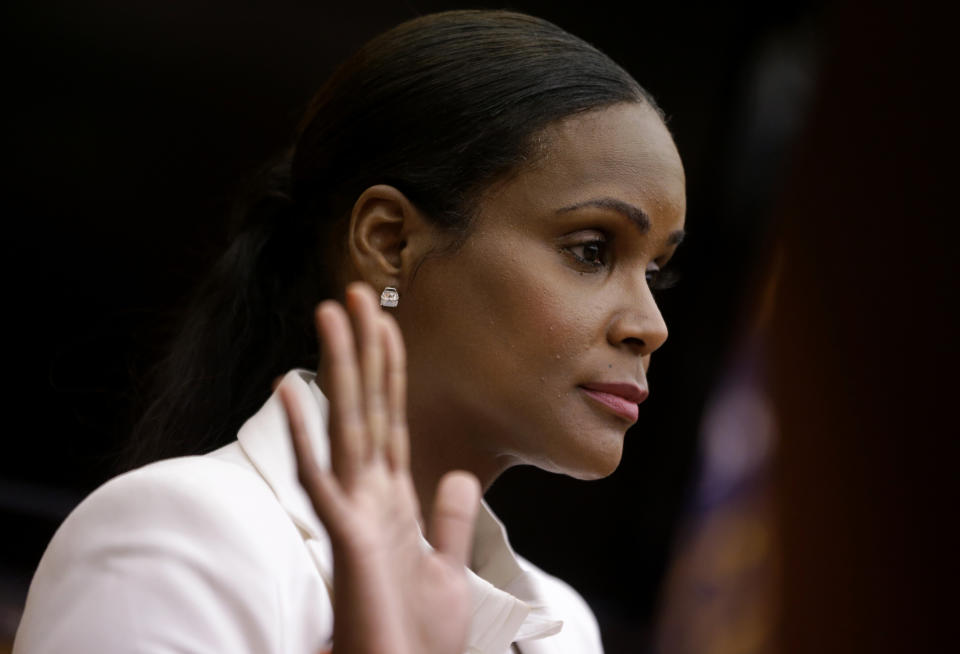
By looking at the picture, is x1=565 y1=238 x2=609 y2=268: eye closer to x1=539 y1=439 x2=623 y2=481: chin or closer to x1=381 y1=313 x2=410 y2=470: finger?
x1=539 y1=439 x2=623 y2=481: chin

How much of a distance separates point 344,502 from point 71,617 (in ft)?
1.10

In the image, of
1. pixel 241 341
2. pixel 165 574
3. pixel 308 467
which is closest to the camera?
pixel 308 467

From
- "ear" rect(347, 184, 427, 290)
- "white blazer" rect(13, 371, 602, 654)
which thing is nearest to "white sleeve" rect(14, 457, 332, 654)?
"white blazer" rect(13, 371, 602, 654)

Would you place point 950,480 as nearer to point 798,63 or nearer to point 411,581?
point 798,63

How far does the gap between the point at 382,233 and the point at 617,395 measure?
0.32m

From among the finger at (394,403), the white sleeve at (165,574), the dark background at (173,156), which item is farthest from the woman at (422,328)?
the dark background at (173,156)

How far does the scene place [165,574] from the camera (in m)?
0.98

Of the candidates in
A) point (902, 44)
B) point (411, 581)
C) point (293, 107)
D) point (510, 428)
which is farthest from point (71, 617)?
Answer: point (902, 44)

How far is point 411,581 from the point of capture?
81cm

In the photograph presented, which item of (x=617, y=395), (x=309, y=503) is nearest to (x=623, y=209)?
(x=617, y=395)

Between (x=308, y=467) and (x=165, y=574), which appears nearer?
(x=308, y=467)

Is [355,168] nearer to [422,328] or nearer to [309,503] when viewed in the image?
[422,328]

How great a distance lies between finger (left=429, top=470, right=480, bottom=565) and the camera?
818 millimetres

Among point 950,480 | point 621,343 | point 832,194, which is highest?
point 621,343
